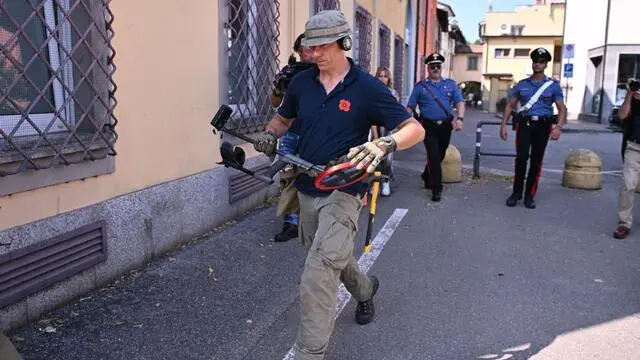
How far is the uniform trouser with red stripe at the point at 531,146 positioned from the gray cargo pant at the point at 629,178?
49.0 inches

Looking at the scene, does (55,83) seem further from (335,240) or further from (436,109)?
(436,109)

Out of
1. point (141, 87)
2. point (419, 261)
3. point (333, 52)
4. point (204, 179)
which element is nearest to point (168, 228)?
point (204, 179)

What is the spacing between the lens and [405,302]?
4.16m

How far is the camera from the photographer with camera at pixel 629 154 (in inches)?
221

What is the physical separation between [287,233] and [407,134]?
2882 mm

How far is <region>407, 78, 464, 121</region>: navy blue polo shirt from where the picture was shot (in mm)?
7500

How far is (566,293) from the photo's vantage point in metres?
4.37

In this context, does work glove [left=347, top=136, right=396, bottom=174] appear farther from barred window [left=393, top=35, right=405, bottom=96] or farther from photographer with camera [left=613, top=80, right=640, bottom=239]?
barred window [left=393, top=35, right=405, bottom=96]

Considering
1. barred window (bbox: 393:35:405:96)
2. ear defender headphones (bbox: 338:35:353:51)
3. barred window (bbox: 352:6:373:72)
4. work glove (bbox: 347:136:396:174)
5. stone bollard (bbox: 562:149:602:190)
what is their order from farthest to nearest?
barred window (bbox: 393:35:405:96) < barred window (bbox: 352:6:373:72) < stone bollard (bbox: 562:149:602:190) < ear defender headphones (bbox: 338:35:353:51) < work glove (bbox: 347:136:396:174)

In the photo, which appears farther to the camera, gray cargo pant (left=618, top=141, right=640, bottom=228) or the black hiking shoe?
gray cargo pant (left=618, top=141, right=640, bottom=228)

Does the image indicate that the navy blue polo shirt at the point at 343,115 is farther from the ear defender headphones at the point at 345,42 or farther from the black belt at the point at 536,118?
the black belt at the point at 536,118

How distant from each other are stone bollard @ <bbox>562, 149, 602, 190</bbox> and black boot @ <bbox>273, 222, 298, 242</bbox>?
4889mm

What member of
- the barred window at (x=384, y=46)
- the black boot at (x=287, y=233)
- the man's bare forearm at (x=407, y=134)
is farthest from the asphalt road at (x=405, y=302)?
the barred window at (x=384, y=46)

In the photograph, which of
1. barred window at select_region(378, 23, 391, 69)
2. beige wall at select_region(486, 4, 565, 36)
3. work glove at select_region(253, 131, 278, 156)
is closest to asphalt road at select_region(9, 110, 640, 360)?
work glove at select_region(253, 131, 278, 156)
